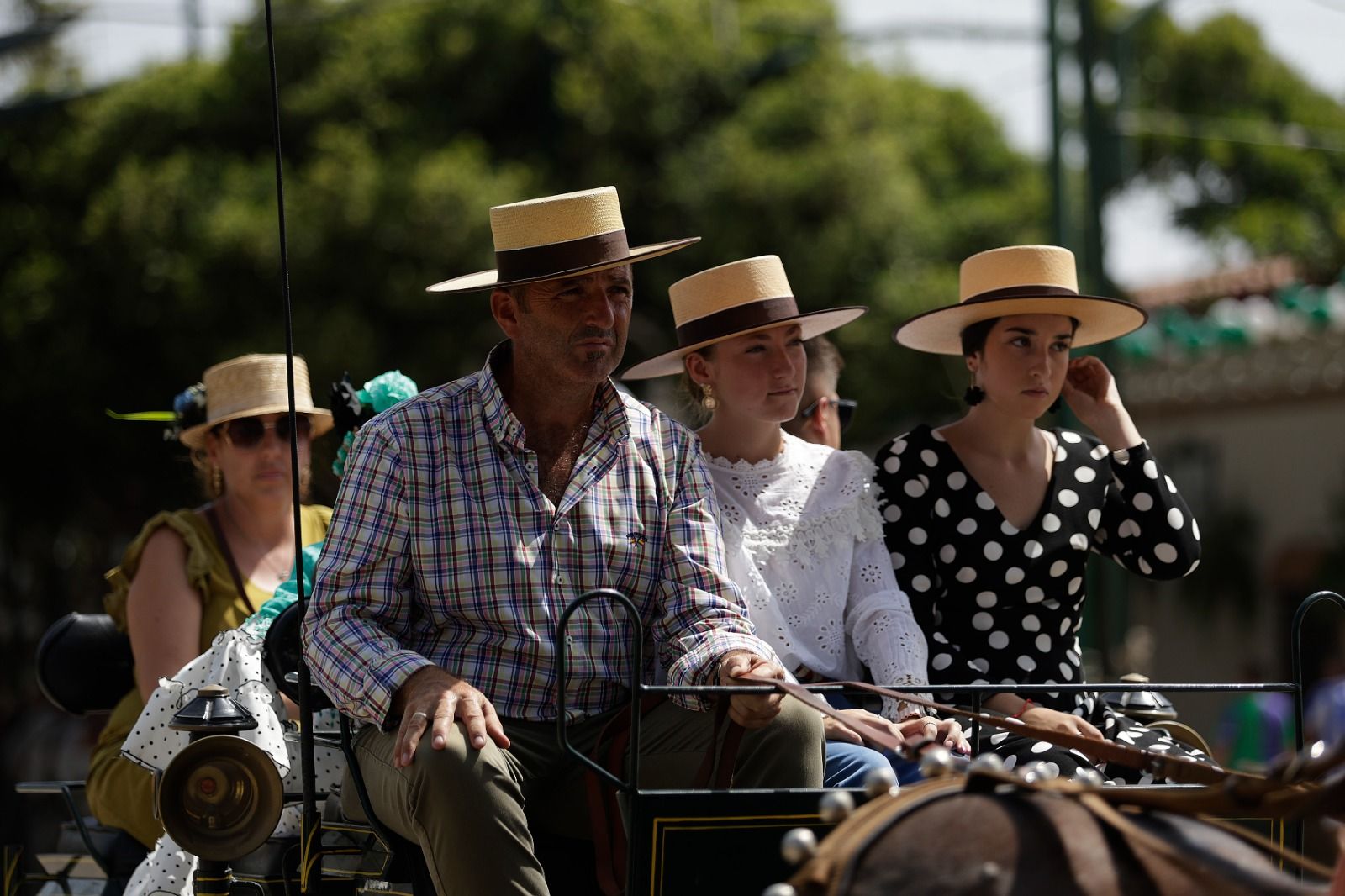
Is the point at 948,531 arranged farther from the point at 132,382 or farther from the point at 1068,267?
the point at 132,382

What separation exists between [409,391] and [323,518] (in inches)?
25.7

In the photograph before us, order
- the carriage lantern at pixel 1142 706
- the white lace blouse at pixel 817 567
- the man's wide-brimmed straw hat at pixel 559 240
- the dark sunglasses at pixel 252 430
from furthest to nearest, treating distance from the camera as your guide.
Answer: the dark sunglasses at pixel 252 430, the carriage lantern at pixel 1142 706, the white lace blouse at pixel 817 567, the man's wide-brimmed straw hat at pixel 559 240

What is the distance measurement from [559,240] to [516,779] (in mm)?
1173

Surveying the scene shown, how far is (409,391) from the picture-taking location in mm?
4984

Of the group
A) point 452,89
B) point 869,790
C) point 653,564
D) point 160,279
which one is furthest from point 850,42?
point 869,790

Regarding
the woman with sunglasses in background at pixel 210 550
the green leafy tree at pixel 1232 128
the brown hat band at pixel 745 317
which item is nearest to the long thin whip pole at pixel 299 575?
the woman with sunglasses in background at pixel 210 550

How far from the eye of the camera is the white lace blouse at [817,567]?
4.33 m

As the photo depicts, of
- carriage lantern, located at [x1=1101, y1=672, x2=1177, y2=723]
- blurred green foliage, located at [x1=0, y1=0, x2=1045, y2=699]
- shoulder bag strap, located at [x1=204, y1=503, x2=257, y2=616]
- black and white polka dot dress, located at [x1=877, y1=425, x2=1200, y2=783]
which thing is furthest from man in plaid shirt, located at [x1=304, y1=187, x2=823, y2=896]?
blurred green foliage, located at [x1=0, y1=0, x2=1045, y2=699]

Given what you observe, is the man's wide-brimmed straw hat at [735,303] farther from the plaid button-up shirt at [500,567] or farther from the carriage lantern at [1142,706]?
the carriage lantern at [1142,706]

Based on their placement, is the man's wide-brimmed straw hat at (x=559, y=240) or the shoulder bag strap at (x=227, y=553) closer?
the man's wide-brimmed straw hat at (x=559, y=240)

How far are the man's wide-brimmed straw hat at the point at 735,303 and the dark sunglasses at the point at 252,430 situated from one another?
4.35ft

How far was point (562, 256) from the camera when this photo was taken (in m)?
3.81

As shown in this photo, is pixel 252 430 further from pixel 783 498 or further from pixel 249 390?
pixel 783 498

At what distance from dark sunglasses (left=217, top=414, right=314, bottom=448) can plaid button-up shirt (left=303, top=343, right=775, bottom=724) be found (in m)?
1.58
